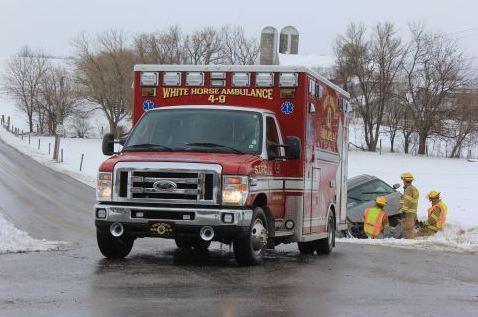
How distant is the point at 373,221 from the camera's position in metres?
16.9

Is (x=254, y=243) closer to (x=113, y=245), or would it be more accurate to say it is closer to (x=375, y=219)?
(x=113, y=245)

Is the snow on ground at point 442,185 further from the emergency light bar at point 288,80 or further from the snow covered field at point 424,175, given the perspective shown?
the emergency light bar at point 288,80

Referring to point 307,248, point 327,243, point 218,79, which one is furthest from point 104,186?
point 327,243

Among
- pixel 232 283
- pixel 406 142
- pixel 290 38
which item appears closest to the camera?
pixel 232 283

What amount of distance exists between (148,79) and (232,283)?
428 cm

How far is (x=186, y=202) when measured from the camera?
30.1ft

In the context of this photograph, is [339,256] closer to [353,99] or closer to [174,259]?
[174,259]

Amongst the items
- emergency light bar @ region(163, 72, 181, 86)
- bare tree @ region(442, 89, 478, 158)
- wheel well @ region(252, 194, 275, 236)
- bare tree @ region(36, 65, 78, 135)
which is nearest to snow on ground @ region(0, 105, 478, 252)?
wheel well @ region(252, 194, 275, 236)

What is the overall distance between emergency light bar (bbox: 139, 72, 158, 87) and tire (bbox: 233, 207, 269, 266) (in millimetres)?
2958

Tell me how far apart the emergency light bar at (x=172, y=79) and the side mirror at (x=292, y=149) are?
223 centimetres

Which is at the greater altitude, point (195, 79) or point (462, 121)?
point (462, 121)

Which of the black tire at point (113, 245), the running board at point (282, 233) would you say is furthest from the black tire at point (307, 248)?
the black tire at point (113, 245)

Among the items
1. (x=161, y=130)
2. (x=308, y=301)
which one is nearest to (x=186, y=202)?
(x=161, y=130)

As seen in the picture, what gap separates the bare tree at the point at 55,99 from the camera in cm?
7762
